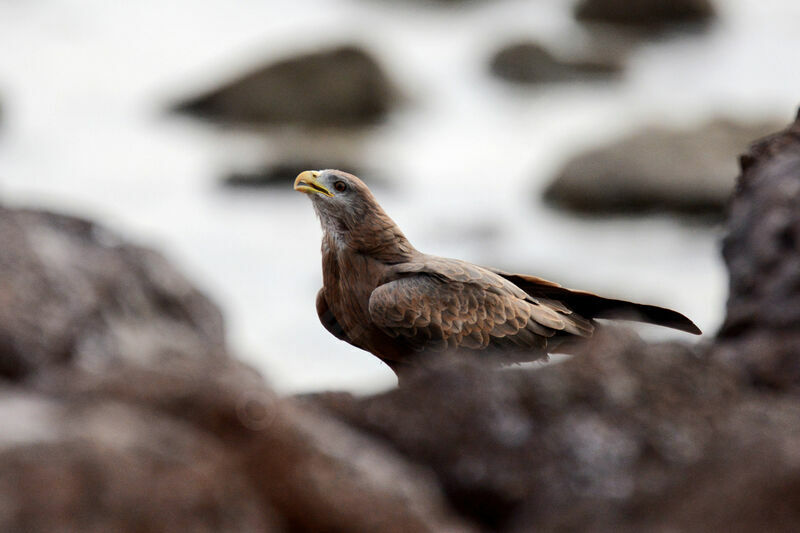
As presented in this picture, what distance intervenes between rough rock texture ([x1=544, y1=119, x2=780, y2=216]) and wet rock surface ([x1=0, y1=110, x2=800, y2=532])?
69.9 ft

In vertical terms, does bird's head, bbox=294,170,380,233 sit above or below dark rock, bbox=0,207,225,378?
above

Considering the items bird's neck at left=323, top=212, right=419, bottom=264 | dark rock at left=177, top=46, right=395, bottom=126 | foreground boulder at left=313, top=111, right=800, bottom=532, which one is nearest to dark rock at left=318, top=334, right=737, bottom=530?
foreground boulder at left=313, top=111, right=800, bottom=532

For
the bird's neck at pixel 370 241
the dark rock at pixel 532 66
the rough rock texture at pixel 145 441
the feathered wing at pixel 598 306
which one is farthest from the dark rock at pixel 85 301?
the dark rock at pixel 532 66

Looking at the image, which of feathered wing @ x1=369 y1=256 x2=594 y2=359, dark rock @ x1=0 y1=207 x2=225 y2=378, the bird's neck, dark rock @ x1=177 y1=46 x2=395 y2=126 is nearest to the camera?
dark rock @ x1=0 y1=207 x2=225 y2=378

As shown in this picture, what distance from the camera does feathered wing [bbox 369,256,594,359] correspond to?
6652 mm

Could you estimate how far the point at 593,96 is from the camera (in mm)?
38156

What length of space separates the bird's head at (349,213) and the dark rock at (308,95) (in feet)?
76.8

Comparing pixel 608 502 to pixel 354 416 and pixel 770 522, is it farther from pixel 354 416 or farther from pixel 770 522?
pixel 354 416

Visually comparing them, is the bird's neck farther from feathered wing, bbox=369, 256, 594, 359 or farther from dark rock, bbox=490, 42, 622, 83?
dark rock, bbox=490, 42, 622, 83

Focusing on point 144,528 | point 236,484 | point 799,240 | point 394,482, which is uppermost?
point 799,240

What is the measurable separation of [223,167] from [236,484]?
96.2 ft

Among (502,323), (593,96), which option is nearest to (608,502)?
(502,323)

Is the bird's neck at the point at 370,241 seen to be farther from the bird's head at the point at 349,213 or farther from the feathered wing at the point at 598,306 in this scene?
the feathered wing at the point at 598,306

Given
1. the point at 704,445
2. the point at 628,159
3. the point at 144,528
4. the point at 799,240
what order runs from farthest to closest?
the point at 628,159
the point at 799,240
the point at 704,445
the point at 144,528
